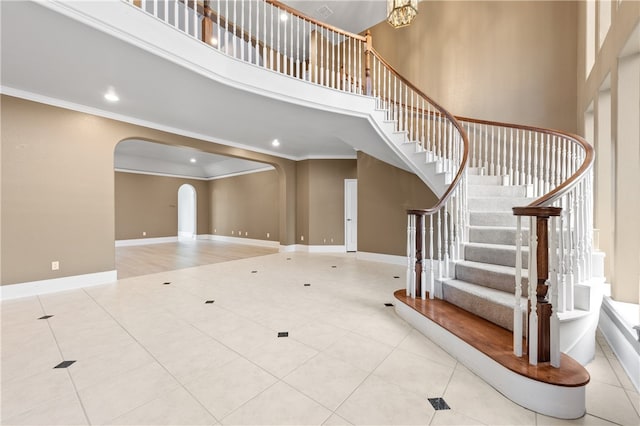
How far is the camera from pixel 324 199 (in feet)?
25.4

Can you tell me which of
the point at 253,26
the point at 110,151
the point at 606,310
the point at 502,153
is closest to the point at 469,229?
the point at 606,310

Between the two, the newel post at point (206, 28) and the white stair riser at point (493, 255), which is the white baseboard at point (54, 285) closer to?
the newel post at point (206, 28)

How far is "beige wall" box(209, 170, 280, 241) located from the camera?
8891 mm

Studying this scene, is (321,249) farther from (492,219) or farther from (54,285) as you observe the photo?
(54,285)

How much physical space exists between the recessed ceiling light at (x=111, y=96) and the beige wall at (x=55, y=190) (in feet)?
2.17

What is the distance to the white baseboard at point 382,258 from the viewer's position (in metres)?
5.80

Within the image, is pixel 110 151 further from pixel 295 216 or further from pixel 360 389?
pixel 360 389

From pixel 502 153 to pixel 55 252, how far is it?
7286 millimetres

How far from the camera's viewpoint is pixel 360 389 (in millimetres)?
1717

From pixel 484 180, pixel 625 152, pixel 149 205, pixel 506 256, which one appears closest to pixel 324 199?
pixel 484 180

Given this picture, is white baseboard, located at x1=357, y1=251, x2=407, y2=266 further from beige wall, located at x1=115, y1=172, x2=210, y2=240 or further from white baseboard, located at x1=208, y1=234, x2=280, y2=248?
beige wall, located at x1=115, y1=172, x2=210, y2=240

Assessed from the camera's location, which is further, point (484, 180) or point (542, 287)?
point (484, 180)

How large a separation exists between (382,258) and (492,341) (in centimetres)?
420

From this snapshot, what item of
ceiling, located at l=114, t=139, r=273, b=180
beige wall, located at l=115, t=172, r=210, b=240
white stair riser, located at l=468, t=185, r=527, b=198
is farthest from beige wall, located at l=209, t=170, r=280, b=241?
white stair riser, located at l=468, t=185, r=527, b=198
